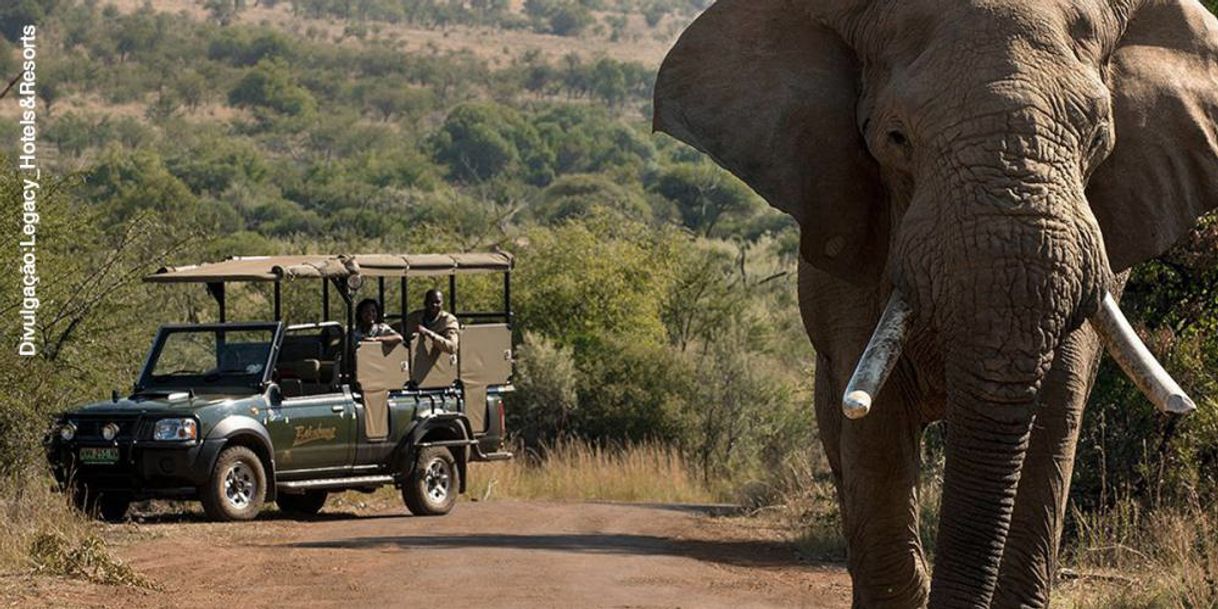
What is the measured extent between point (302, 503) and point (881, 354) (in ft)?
48.5

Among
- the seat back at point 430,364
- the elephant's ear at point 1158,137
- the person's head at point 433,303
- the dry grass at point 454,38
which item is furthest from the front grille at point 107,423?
the dry grass at point 454,38

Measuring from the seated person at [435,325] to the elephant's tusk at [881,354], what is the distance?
1409 cm

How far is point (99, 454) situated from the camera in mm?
18484

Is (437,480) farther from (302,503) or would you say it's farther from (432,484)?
(302,503)

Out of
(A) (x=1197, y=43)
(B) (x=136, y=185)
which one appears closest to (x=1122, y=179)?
(A) (x=1197, y=43)

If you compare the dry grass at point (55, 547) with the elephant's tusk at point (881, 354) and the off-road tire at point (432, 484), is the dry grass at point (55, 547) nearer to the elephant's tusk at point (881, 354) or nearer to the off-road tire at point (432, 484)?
the off-road tire at point (432, 484)

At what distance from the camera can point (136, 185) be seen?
5478 cm

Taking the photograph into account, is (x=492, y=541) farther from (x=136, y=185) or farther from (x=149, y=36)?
(x=149, y=36)

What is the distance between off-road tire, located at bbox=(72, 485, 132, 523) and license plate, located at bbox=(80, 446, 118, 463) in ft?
0.76

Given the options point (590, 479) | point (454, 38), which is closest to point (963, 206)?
point (590, 479)

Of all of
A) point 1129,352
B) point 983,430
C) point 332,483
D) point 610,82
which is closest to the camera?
point 983,430

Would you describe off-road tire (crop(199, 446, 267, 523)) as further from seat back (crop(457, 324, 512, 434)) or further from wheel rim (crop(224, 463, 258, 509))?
seat back (crop(457, 324, 512, 434))

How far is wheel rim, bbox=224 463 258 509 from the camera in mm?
18828

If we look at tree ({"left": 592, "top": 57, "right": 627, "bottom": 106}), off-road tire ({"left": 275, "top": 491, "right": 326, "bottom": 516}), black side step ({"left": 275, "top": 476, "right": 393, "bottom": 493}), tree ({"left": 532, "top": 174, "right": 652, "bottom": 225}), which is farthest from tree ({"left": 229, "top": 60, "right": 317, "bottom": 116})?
black side step ({"left": 275, "top": 476, "right": 393, "bottom": 493})
